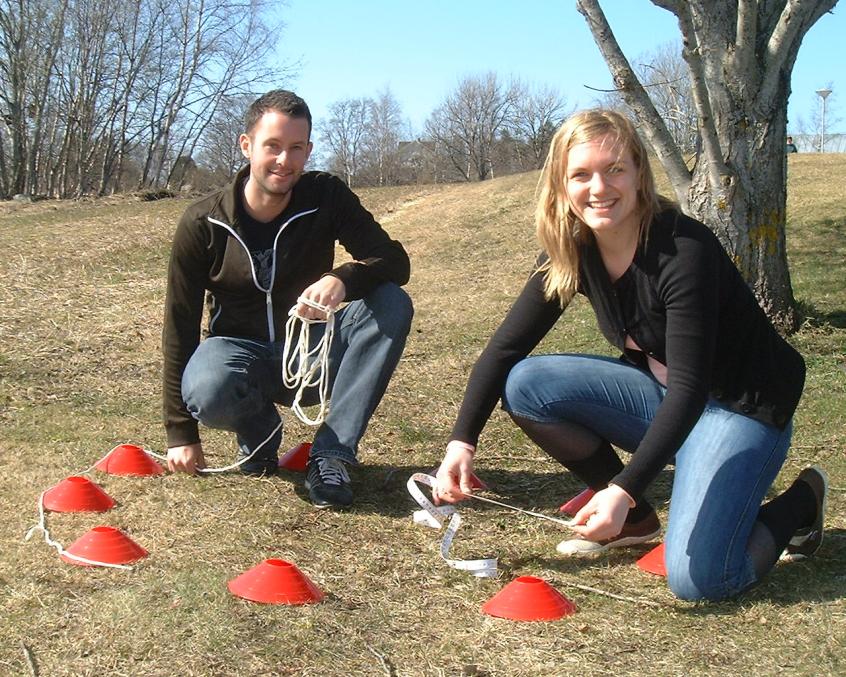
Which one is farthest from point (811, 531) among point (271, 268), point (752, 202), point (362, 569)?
point (752, 202)

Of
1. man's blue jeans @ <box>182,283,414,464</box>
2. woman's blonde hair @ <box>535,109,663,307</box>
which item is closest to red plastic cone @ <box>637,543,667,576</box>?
woman's blonde hair @ <box>535,109,663,307</box>

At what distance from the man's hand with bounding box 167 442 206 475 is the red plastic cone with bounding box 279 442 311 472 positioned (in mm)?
450

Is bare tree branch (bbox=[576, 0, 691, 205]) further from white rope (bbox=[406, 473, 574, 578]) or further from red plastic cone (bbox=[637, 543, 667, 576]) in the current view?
red plastic cone (bbox=[637, 543, 667, 576])

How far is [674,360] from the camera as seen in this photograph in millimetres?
2916

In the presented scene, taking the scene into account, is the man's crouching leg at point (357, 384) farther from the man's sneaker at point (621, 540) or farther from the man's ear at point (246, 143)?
the man's sneaker at point (621, 540)

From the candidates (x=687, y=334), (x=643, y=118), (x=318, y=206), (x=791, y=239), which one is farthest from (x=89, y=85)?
(x=687, y=334)

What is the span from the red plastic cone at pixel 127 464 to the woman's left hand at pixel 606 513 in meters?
2.27

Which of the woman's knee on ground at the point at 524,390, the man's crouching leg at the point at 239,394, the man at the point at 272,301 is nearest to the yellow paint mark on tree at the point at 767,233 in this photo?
the man at the point at 272,301

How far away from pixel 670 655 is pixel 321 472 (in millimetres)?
1711

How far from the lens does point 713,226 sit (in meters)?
6.78

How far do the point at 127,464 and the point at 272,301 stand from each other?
3.18ft

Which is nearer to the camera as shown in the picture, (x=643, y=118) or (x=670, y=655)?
(x=670, y=655)

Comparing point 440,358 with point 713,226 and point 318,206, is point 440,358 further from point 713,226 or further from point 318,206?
point 318,206

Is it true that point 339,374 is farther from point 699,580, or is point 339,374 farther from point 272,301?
point 699,580
